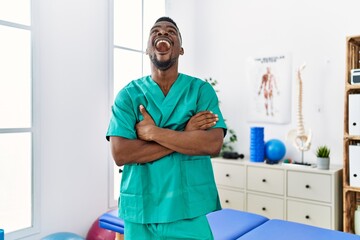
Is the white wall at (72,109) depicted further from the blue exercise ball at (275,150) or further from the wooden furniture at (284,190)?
the blue exercise ball at (275,150)

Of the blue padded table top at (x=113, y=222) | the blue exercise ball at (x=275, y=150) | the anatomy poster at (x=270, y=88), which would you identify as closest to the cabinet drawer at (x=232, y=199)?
the blue exercise ball at (x=275, y=150)

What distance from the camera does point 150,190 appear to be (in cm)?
114

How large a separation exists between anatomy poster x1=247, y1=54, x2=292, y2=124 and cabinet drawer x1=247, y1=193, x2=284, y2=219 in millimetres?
742

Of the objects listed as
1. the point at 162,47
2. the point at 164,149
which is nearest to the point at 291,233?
the point at 164,149

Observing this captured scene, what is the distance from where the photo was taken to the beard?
1154 mm

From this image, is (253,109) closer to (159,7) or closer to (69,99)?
(159,7)

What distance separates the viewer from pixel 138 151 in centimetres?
114

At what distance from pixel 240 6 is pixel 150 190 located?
8.88 ft

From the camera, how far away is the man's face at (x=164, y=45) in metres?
1.14

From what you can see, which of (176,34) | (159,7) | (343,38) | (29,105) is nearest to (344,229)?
(343,38)

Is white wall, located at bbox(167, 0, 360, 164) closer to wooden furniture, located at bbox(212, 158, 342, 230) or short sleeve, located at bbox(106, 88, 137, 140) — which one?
wooden furniture, located at bbox(212, 158, 342, 230)

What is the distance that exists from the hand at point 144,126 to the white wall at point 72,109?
1.43 m

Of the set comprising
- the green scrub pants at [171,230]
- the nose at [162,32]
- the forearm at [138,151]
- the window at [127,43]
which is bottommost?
the green scrub pants at [171,230]

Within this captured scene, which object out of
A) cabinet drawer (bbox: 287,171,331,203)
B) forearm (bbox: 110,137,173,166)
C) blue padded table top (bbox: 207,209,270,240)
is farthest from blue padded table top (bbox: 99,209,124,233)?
cabinet drawer (bbox: 287,171,331,203)
